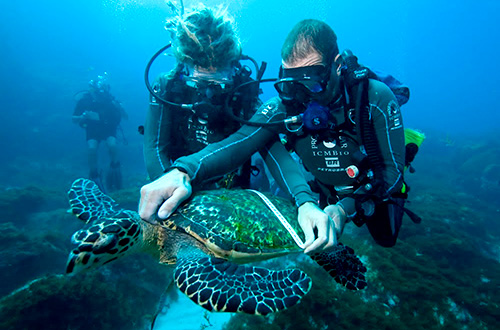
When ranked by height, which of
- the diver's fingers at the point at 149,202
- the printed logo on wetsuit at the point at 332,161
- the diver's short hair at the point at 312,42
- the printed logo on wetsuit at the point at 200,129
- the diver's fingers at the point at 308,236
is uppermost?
the diver's short hair at the point at 312,42

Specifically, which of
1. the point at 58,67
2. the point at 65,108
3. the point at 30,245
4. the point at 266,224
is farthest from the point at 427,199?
the point at 58,67

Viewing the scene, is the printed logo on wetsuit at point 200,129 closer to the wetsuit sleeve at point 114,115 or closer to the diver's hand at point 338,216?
the diver's hand at point 338,216

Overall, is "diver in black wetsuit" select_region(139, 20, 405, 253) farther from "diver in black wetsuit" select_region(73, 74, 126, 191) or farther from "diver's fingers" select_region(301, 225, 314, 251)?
"diver in black wetsuit" select_region(73, 74, 126, 191)

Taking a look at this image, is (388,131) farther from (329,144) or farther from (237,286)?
(237,286)

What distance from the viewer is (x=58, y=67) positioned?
36.3m

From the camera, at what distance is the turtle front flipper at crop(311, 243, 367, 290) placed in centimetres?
225

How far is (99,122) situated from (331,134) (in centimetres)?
1066

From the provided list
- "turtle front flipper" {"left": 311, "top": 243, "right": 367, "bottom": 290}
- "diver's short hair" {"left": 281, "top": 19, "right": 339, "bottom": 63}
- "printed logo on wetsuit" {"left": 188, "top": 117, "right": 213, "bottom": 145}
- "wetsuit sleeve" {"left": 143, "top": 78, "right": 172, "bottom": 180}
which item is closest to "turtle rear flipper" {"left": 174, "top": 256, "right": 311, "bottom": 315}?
"turtle front flipper" {"left": 311, "top": 243, "right": 367, "bottom": 290}

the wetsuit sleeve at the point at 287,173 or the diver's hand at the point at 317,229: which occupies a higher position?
the wetsuit sleeve at the point at 287,173

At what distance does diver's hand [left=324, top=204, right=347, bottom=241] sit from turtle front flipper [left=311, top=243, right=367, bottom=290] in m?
0.37

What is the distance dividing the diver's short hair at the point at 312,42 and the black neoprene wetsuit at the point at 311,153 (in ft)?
1.55

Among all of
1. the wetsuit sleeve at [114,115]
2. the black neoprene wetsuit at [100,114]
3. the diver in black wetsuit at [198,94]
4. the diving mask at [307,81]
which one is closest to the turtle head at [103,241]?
the diver in black wetsuit at [198,94]

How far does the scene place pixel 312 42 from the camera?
211 centimetres

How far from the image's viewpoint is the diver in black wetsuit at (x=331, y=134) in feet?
6.82
